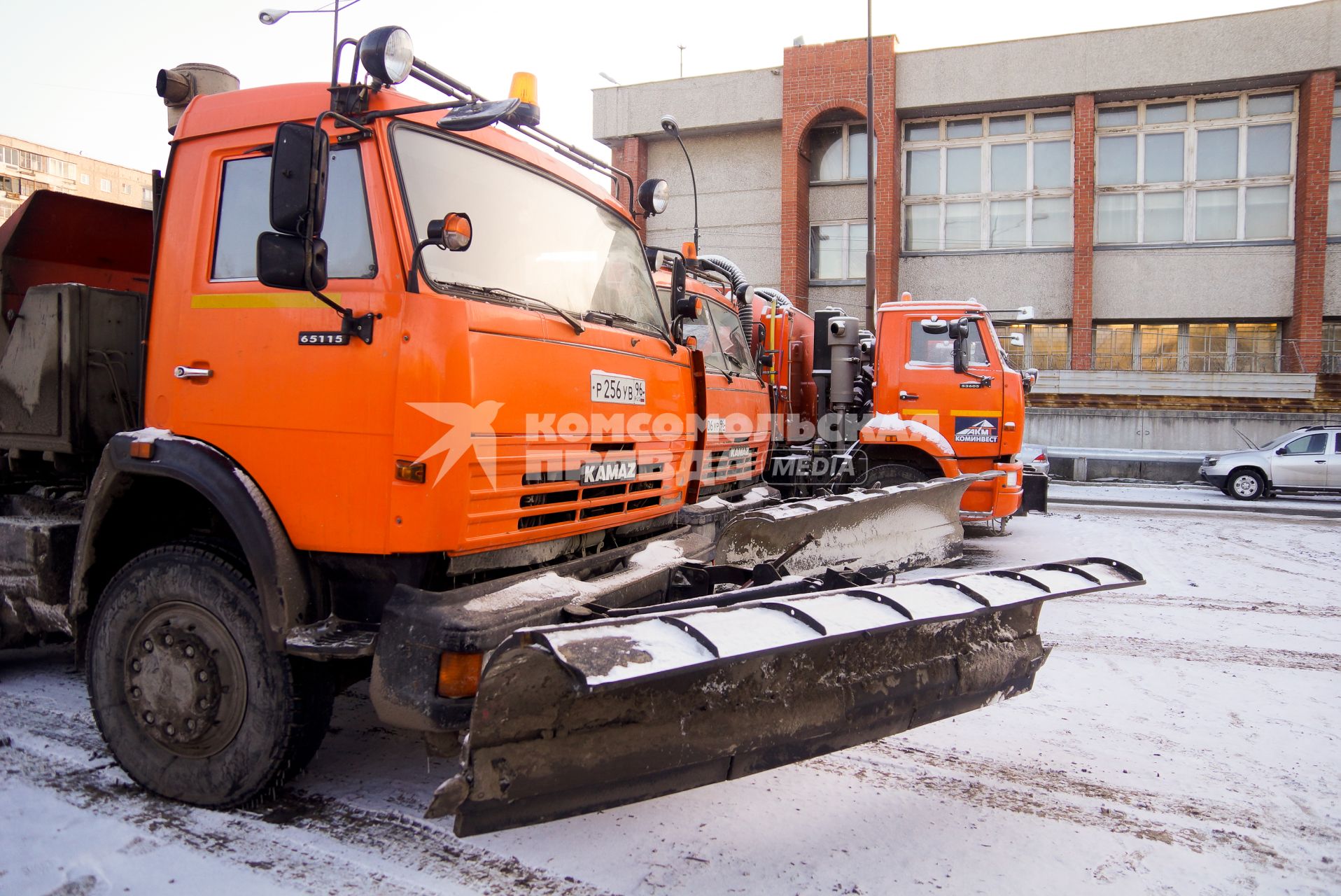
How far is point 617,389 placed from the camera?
374 centimetres

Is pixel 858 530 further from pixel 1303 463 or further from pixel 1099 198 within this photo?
pixel 1099 198

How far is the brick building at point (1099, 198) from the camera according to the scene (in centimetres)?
2241

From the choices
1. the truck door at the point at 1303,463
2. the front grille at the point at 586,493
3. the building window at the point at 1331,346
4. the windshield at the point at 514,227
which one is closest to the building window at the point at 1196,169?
the building window at the point at 1331,346

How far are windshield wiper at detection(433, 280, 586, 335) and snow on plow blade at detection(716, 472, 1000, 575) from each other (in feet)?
5.61

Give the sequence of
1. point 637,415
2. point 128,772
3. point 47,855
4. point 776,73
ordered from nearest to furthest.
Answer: point 47,855 < point 128,772 < point 637,415 < point 776,73

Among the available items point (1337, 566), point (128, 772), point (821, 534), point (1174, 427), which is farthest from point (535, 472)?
point (1174, 427)

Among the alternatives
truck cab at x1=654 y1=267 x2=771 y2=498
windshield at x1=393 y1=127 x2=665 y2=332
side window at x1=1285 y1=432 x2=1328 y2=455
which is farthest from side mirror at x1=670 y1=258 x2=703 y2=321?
side window at x1=1285 y1=432 x2=1328 y2=455

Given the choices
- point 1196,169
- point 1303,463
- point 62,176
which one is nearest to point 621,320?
point 1303,463

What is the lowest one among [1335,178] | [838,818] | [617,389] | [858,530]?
[838,818]

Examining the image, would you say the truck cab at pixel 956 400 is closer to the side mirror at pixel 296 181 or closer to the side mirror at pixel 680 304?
the side mirror at pixel 680 304

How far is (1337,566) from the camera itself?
938 cm

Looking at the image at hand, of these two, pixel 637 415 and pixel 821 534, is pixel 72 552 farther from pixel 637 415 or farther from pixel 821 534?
pixel 821 534

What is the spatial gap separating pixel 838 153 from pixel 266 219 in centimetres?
2526

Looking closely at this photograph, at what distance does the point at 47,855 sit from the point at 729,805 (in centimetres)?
247
